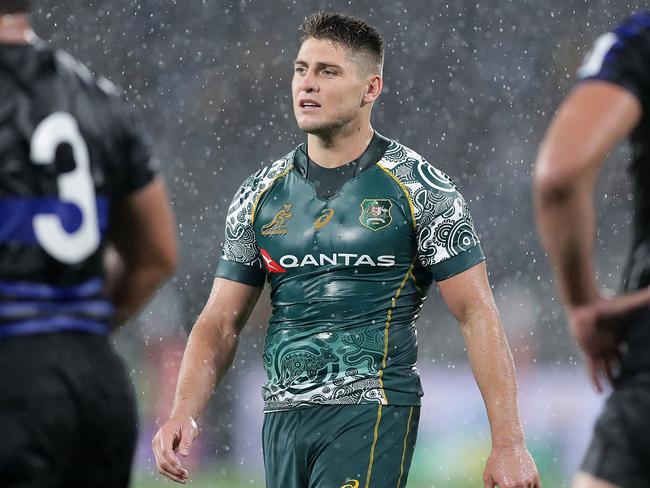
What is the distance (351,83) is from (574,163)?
7.29 feet

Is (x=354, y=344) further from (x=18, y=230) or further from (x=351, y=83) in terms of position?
(x=18, y=230)

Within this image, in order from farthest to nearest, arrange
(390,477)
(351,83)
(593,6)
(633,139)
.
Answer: (593,6), (351,83), (390,477), (633,139)

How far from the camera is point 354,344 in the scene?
13.5 ft

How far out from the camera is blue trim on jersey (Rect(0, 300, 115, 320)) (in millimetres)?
2307

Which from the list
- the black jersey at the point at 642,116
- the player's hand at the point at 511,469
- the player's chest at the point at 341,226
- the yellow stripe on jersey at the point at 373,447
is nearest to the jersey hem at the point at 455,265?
the player's chest at the point at 341,226

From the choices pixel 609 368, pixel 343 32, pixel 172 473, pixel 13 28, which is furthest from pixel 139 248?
pixel 343 32

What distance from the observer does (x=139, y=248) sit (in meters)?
2.66

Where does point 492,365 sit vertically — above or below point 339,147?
below

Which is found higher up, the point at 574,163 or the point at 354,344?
the point at 574,163

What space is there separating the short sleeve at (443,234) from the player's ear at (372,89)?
503 mm

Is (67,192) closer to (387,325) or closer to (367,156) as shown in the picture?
(387,325)

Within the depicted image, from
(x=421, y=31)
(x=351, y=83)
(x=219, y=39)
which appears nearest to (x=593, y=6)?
(x=421, y=31)

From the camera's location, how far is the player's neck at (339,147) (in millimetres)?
4426

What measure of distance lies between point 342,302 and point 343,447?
1.57 feet
